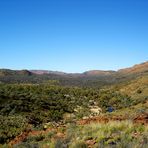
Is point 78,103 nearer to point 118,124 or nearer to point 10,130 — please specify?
point 10,130

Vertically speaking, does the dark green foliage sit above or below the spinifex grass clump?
below

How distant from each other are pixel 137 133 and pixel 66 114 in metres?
23.2

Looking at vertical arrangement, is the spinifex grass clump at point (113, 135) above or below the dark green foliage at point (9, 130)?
above

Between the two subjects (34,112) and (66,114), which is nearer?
(34,112)

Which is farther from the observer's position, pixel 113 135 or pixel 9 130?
pixel 9 130

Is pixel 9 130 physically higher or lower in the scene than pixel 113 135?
lower

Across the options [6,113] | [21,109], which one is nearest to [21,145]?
[6,113]

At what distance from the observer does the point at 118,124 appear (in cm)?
1221

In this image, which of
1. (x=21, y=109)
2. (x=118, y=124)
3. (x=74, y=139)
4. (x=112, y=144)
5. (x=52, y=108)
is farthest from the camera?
(x=52, y=108)

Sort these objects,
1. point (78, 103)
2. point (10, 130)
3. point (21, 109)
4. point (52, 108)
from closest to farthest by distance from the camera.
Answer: point (10, 130), point (21, 109), point (52, 108), point (78, 103)

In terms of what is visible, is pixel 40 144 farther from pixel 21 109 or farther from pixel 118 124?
pixel 21 109

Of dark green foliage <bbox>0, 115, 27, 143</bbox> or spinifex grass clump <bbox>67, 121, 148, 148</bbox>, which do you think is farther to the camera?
dark green foliage <bbox>0, 115, 27, 143</bbox>

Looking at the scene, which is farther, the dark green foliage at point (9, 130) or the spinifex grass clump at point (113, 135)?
the dark green foliage at point (9, 130)

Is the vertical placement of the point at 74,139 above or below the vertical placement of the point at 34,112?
above
